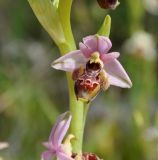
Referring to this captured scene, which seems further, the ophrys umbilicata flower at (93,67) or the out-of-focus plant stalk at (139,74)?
the out-of-focus plant stalk at (139,74)

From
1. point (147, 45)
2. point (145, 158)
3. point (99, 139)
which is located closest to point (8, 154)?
point (99, 139)

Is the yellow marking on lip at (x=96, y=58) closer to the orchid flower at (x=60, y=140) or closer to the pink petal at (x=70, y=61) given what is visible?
the pink petal at (x=70, y=61)

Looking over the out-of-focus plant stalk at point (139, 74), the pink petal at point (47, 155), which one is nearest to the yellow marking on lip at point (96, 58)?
the pink petal at point (47, 155)

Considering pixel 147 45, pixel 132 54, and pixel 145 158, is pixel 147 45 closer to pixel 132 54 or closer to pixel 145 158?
pixel 132 54

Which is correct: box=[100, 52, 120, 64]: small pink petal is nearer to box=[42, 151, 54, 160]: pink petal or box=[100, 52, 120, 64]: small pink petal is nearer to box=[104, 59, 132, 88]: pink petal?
box=[104, 59, 132, 88]: pink petal

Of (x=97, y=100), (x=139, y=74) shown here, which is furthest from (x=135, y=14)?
(x=97, y=100)

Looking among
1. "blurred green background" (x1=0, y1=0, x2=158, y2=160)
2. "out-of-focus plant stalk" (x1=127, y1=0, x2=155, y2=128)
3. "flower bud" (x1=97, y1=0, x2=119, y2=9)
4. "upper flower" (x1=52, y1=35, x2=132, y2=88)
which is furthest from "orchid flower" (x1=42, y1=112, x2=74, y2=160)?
"out-of-focus plant stalk" (x1=127, y1=0, x2=155, y2=128)

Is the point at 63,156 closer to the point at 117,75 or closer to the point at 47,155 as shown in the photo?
the point at 47,155

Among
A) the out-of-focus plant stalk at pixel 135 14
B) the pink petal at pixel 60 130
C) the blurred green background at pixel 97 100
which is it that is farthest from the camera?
the out-of-focus plant stalk at pixel 135 14

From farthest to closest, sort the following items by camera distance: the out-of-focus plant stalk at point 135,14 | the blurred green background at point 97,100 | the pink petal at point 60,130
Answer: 1. the out-of-focus plant stalk at point 135,14
2. the blurred green background at point 97,100
3. the pink petal at point 60,130
